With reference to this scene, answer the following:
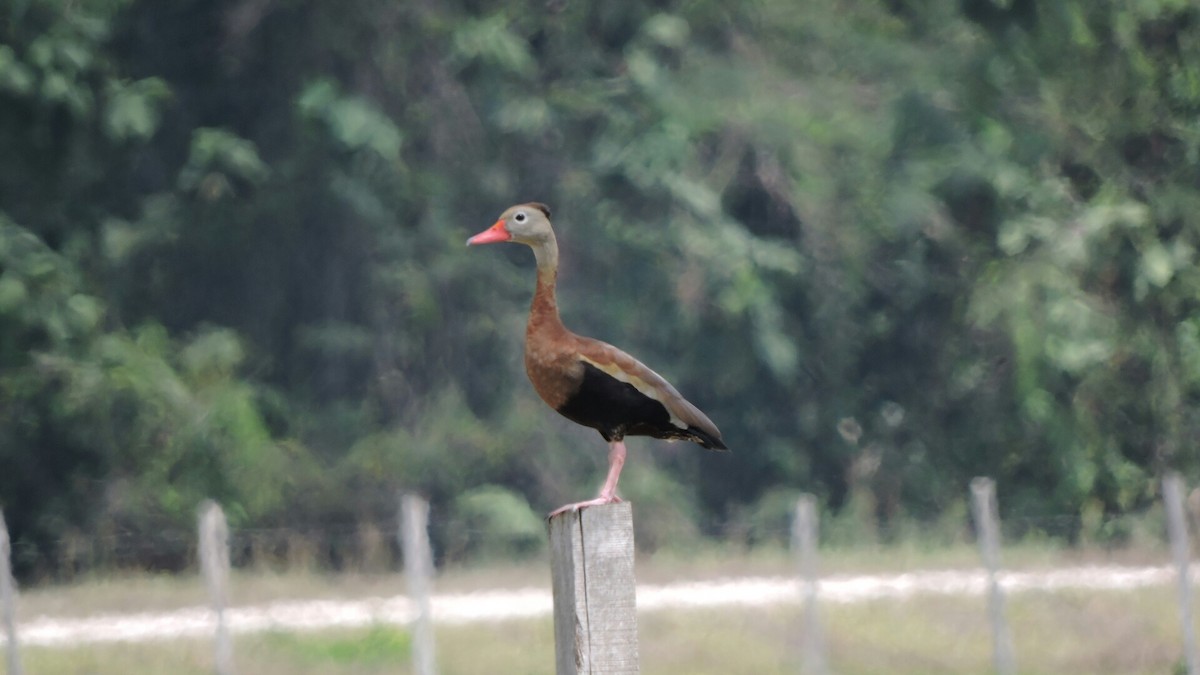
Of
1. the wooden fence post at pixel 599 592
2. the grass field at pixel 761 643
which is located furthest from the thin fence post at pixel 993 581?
the wooden fence post at pixel 599 592

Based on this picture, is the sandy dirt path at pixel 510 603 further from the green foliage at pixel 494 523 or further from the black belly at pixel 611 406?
the black belly at pixel 611 406

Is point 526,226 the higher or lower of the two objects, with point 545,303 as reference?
higher

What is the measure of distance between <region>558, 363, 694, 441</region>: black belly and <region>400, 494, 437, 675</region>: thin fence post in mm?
6027

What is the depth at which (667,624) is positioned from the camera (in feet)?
42.7

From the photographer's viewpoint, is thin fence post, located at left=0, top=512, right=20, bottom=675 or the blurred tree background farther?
the blurred tree background

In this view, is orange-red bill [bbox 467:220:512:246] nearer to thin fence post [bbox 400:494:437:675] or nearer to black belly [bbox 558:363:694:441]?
black belly [bbox 558:363:694:441]

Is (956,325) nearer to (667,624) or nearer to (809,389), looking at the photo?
(809,389)

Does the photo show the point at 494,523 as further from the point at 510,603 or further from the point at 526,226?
the point at 526,226

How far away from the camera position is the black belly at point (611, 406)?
176 inches

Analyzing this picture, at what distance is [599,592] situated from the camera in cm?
340

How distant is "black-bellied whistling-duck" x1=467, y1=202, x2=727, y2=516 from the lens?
446cm

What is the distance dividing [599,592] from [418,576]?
741 cm

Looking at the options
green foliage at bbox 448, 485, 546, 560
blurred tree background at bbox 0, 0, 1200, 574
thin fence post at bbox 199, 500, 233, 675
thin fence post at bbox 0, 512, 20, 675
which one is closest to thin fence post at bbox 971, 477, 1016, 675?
thin fence post at bbox 199, 500, 233, 675

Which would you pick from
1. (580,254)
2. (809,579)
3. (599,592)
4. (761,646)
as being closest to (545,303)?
(599,592)
